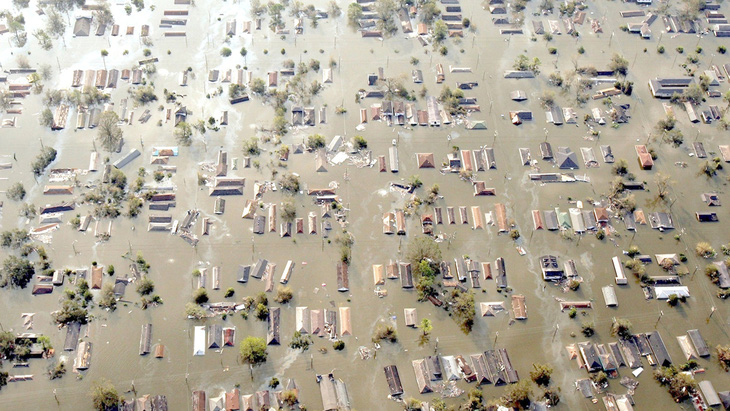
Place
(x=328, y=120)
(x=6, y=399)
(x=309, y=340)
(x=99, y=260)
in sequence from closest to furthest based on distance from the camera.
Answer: (x=6, y=399), (x=309, y=340), (x=99, y=260), (x=328, y=120)

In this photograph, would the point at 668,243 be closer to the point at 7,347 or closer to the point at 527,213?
the point at 527,213

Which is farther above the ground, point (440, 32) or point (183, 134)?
point (440, 32)

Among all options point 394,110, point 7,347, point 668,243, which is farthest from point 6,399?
point 668,243

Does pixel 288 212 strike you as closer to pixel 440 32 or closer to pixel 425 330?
pixel 425 330

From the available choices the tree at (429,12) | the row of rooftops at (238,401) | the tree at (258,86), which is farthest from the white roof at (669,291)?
the tree at (258,86)

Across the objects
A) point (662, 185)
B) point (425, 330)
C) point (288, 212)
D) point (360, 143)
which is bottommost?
point (425, 330)

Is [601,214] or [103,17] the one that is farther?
[103,17]

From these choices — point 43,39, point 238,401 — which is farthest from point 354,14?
point 238,401

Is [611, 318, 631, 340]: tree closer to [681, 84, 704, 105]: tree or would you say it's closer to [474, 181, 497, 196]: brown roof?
[474, 181, 497, 196]: brown roof
